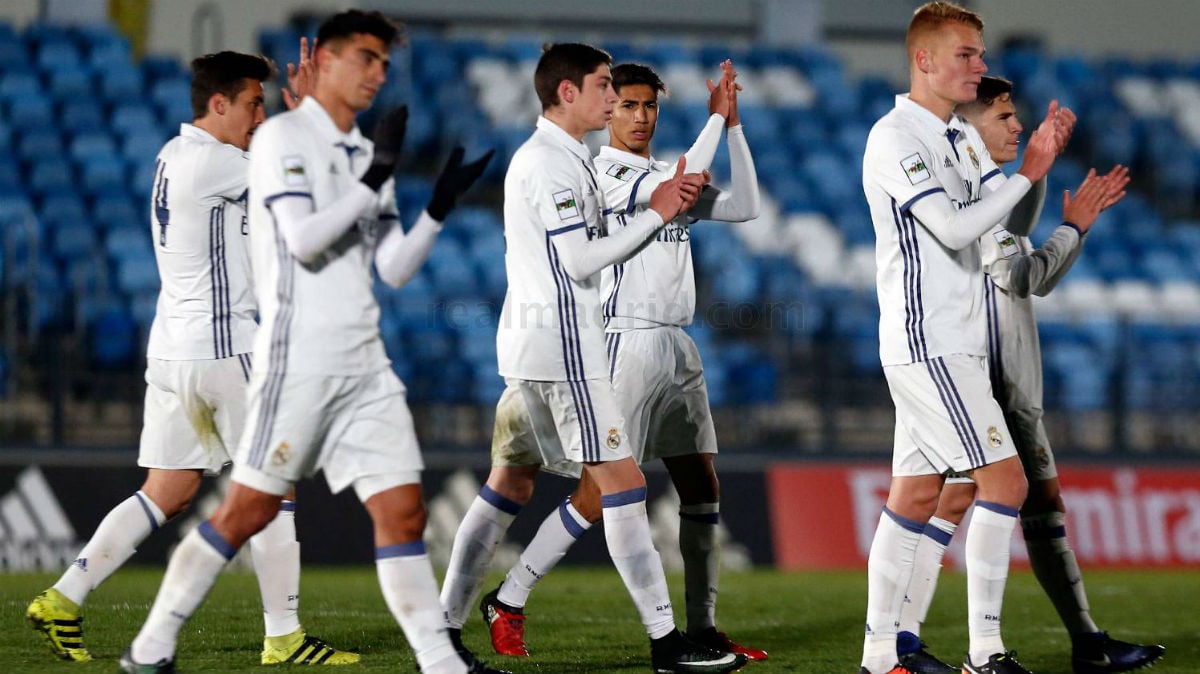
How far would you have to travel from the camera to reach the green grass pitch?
6.38 m

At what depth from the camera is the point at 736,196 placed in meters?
6.60

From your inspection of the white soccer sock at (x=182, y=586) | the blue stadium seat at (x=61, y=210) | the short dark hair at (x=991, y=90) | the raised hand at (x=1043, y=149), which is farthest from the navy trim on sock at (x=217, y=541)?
the blue stadium seat at (x=61, y=210)

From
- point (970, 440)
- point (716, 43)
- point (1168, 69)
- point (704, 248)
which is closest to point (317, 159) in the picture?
point (970, 440)

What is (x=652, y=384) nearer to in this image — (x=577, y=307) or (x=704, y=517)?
(x=704, y=517)

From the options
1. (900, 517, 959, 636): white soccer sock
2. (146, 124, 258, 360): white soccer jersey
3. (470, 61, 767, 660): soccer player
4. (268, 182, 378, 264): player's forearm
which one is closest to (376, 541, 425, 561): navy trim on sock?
(268, 182, 378, 264): player's forearm

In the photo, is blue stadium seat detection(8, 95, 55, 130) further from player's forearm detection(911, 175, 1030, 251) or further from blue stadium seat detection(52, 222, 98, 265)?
player's forearm detection(911, 175, 1030, 251)

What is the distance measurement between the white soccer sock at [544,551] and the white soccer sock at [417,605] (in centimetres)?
194

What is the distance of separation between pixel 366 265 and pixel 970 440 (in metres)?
2.26

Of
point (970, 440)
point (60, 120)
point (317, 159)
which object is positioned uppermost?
point (60, 120)

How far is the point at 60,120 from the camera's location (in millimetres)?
15797

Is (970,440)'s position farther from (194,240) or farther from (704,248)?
(704,248)

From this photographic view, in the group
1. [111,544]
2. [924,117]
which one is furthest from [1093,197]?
[111,544]

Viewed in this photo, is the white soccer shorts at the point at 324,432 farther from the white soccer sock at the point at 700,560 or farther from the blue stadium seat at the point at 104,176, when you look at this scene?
the blue stadium seat at the point at 104,176

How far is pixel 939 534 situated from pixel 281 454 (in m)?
2.88
